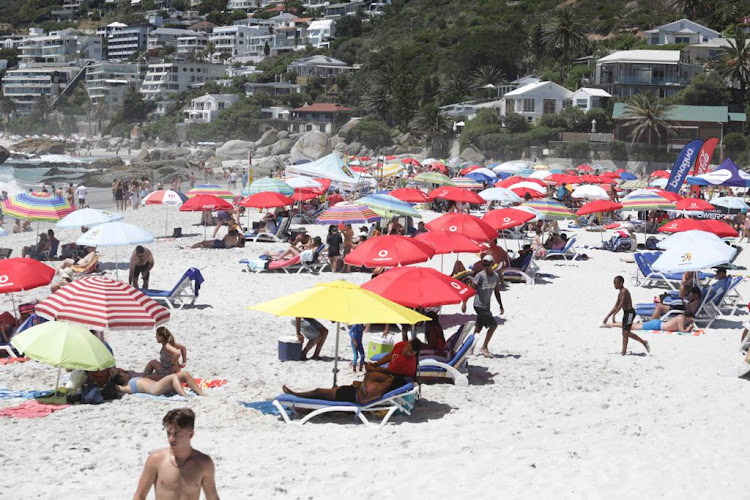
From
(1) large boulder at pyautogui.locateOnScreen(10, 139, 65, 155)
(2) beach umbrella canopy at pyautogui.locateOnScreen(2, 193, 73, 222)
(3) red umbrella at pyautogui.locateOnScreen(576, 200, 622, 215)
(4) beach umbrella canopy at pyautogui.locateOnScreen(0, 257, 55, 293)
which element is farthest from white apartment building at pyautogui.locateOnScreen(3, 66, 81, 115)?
(4) beach umbrella canopy at pyautogui.locateOnScreen(0, 257, 55, 293)

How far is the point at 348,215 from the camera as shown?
1738 centimetres

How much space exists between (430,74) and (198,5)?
11515 cm

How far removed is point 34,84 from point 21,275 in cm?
15549

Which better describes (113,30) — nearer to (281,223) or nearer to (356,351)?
(281,223)

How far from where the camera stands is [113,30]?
171 m

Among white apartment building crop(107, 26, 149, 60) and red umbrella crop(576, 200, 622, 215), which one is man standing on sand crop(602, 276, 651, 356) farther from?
white apartment building crop(107, 26, 149, 60)

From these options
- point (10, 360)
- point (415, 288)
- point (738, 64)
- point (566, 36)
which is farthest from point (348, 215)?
point (566, 36)

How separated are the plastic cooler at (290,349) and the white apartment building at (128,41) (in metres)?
166

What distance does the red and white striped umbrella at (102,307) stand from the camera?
8.91 m

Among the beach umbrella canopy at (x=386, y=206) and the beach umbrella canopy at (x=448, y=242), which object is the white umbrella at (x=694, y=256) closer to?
the beach umbrella canopy at (x=448, y=242)

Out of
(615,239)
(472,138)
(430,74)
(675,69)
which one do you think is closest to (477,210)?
(615,239)

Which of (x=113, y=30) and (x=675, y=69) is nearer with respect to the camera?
(x=675, y=69)

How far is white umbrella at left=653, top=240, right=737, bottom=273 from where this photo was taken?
1251 centimetres

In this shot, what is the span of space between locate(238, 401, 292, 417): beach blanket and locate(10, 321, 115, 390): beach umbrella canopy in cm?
129
